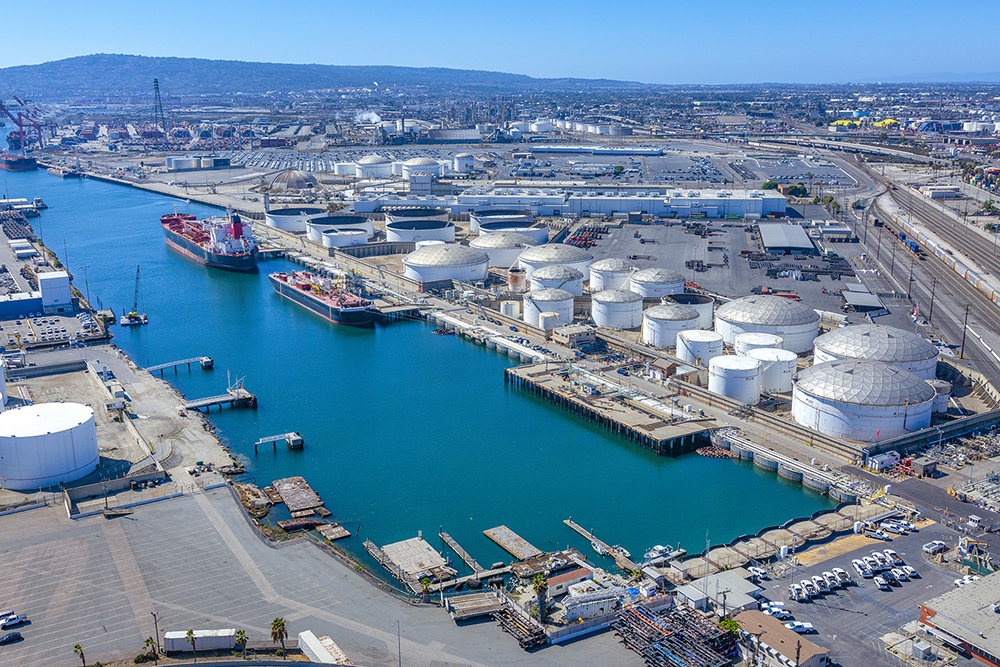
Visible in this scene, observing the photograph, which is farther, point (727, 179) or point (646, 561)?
point (727, 179)

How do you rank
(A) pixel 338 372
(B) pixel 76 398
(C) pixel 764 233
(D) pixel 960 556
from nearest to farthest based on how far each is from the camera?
(D) pixel 960 556, (B) pixel 76 398, (A) pixel 338 372, (C) pixel 764 233

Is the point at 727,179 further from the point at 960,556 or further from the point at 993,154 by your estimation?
the point at 960,556

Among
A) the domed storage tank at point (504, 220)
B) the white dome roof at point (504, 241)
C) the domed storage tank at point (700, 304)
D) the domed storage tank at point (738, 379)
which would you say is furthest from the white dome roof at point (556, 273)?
the domed storage tank at point (504, 220)

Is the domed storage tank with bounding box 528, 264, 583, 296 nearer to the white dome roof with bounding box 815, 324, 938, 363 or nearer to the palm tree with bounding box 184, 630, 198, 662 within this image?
the white dome roof with bounding box 815, 324, 938, 363

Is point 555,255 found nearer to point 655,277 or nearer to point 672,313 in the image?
Result: point 655,277

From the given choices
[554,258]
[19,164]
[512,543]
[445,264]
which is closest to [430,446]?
[512,543]

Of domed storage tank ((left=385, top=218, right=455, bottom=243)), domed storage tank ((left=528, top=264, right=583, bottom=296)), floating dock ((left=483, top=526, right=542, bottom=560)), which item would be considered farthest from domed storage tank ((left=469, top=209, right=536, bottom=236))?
floating dock ((left=483, top=526, right=542, bottom=560))

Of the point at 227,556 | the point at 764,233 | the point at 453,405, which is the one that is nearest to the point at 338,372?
the point at 453,405

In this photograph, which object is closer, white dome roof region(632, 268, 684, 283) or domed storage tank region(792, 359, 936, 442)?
domed storage tank region(792, 359, 936, 442)
